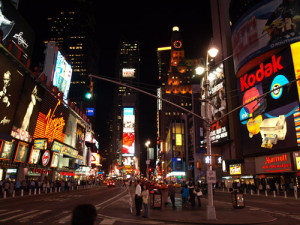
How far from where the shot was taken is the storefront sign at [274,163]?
134 feet

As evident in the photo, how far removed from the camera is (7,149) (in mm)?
34469

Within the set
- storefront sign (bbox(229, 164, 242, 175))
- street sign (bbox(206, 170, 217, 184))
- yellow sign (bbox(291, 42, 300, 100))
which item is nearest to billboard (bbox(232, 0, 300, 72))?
yellow sign (bbox(291, 42, 300, 100))

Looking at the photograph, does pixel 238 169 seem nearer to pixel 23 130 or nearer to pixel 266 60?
pixel 266 60

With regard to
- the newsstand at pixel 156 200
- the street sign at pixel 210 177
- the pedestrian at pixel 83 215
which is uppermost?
the street sign at pixel 210 177

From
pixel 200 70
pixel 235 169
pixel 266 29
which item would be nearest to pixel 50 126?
pixel 200 70

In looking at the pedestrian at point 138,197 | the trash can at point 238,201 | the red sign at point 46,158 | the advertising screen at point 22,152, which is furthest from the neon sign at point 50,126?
the trash can at point 238,201

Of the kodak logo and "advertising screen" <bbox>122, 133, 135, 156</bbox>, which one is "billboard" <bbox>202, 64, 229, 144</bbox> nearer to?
the kodak logo

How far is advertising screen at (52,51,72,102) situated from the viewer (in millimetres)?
52812

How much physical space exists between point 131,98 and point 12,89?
5822 inches

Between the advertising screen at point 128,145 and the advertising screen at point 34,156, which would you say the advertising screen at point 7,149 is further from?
the advertising screen at point 128,145

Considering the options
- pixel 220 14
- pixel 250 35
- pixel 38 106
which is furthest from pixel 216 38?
pixel 38 106

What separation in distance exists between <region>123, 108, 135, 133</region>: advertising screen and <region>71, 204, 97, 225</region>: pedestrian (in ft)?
520

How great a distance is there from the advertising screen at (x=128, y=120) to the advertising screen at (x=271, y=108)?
113m

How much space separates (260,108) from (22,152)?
141ft
